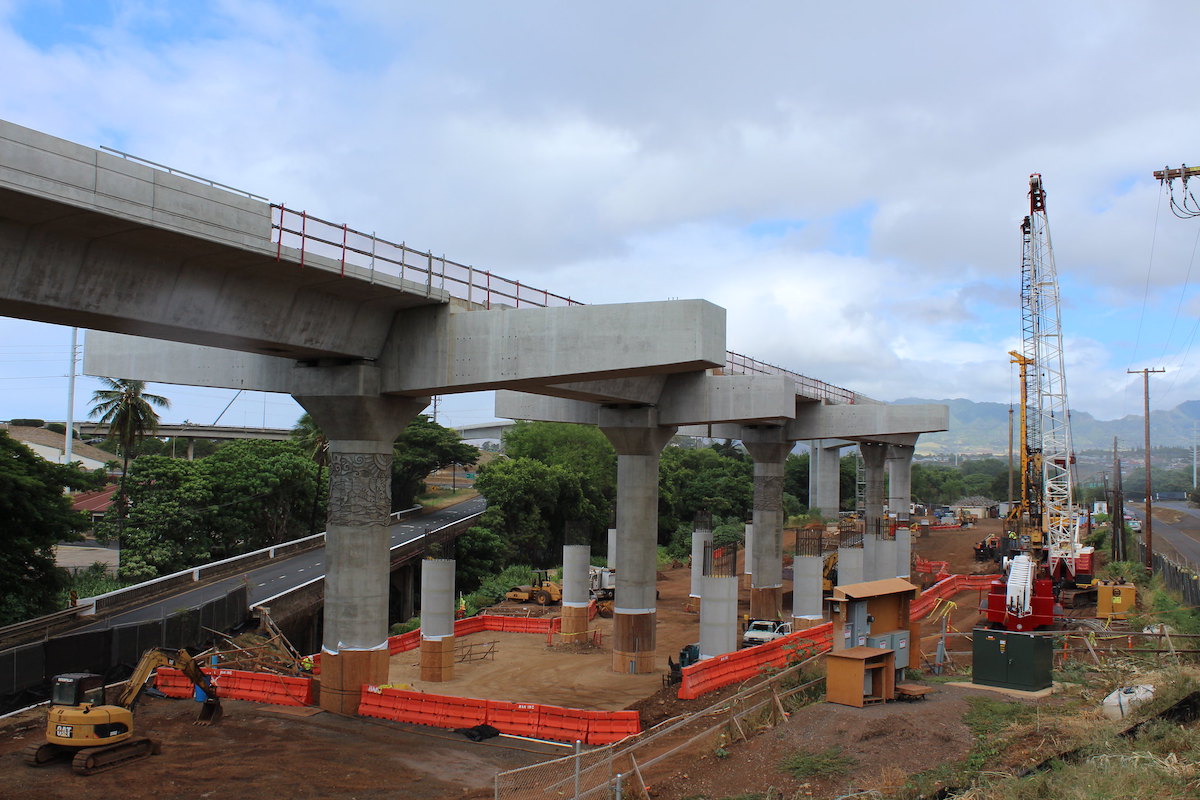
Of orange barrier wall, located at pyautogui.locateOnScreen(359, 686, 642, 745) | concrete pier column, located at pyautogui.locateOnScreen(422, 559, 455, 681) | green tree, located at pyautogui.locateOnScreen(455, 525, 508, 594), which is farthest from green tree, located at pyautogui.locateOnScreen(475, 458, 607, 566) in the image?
orange barrier wall, located at pyautogui.locateOnScreen(359, 686, 642, 745)

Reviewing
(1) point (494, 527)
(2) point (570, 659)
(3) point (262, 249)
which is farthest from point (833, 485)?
(3) point (262, 249)

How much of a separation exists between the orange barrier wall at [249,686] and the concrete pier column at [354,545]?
103 centimetres

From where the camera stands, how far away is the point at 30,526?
3094 cm

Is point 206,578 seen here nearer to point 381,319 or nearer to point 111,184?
point 381,319

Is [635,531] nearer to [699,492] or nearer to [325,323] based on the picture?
[325,323]

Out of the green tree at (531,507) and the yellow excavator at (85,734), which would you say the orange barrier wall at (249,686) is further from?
the green tree at (531,507)

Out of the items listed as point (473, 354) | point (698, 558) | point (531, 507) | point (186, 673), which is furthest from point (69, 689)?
point (531, 507)

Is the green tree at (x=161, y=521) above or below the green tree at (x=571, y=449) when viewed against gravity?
below

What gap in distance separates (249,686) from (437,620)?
21.5 feet

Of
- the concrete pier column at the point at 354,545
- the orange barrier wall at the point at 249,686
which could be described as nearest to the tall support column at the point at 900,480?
the concrete pier column at the point at 354,545

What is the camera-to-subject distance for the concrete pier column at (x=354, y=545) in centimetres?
2534

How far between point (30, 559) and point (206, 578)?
46.5 ft

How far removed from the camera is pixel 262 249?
19.3 meters

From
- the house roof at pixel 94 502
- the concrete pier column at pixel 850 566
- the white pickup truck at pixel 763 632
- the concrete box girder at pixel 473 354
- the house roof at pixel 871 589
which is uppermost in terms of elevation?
the concrete box girder at pixel 473 354
